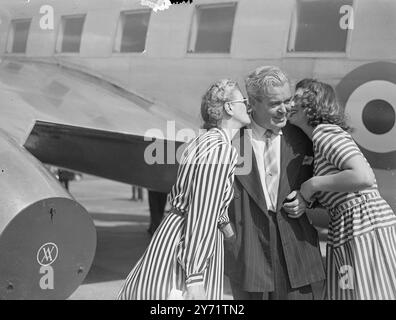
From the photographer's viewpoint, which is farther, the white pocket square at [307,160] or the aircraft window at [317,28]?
the aircraft window at [317,28]

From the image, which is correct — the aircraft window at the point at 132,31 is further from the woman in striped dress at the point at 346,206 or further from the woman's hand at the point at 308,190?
the woman's hand at the point at 308,190

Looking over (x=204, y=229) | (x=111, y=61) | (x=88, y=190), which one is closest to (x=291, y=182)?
(x=204, y=229)

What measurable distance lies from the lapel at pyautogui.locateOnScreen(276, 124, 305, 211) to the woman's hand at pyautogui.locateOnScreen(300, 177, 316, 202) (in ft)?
0.26

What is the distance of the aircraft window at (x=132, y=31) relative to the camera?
6.72m

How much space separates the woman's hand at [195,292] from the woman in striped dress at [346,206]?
744mm

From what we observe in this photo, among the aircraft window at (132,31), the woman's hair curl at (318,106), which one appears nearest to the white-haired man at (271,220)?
the woman's hair curl at (318,106)

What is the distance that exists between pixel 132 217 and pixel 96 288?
5524 mm

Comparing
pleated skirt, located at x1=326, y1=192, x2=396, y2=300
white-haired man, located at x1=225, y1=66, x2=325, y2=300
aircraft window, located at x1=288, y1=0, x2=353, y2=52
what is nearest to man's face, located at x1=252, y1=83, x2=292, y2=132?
white-haired man, located at x1=225, y1=66, x2=325, y2=300

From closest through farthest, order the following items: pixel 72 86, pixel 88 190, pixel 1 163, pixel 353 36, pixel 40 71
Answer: pixel 1 163 < pixel 353 36 < pixel 72 86 < pixel 40 71 < pixel 88 190

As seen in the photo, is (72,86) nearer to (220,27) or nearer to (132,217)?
(220,27)

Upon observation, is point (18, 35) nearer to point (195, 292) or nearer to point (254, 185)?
point (254, 185)

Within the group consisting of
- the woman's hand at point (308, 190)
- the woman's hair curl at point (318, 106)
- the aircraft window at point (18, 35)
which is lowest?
the woman's hand at point (308, 190)

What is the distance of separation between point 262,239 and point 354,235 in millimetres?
447
